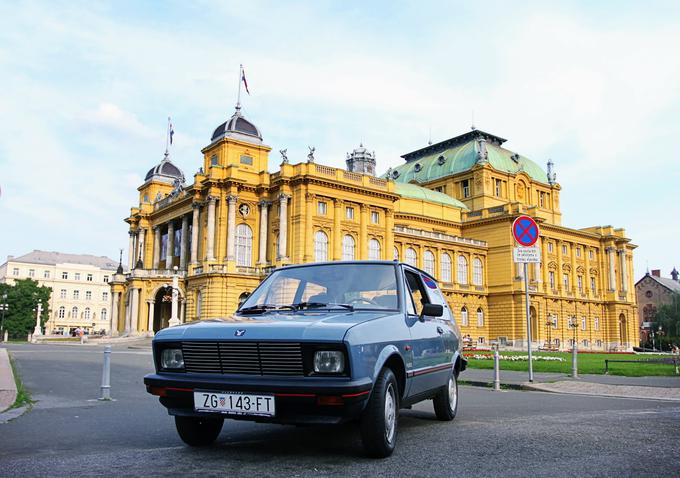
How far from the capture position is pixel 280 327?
488 centimetres

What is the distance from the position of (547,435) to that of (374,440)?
235 cm

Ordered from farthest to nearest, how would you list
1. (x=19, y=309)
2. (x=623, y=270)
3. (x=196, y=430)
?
(x=19, y=309) < (x=623, y=270) < (x=196, y=430)

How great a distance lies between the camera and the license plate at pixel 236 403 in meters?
4.71

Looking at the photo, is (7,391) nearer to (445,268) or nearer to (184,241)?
(184,241)

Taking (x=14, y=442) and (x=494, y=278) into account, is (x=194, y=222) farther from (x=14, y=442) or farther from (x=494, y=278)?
(x=14, y=442)

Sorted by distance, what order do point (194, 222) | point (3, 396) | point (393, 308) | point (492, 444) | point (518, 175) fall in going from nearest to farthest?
1. point (492, 444)
2. point (393, 308)
3. point (3, 396)
4. point (194, 222)
5. point (518, 175)

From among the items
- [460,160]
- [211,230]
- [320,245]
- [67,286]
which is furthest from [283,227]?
[67,286]

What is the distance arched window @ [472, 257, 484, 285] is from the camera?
65875mm

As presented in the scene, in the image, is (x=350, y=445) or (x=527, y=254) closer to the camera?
(x=350, y=445)

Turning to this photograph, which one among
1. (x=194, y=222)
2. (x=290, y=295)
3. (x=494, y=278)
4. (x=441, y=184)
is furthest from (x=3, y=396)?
(x=441, y=184)

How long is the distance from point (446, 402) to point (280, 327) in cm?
331

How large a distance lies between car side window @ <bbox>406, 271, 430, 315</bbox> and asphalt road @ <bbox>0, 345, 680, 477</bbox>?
1344mm

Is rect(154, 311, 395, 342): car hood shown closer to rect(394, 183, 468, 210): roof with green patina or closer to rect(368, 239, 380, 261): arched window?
rect(368, 239, 380, 261): arched window

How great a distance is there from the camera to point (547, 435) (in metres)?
6.27
